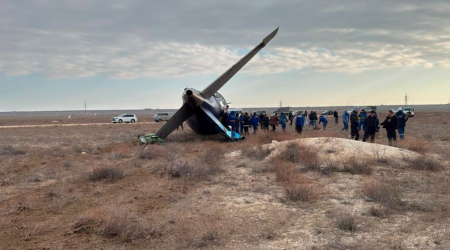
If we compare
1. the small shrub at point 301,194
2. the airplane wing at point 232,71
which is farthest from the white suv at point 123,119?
the small shrub at point 301,194

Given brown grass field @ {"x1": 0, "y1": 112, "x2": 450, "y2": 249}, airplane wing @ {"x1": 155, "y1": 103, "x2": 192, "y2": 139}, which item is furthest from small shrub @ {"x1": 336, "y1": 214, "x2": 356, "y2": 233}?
airplane wing @ {"x1": 155, "y1": 103, "x2": 192, "y2": 139}

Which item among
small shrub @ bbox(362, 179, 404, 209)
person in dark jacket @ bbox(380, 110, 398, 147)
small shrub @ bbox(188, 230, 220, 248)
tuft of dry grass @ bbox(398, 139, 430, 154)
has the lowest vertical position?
small shrub @ bbox(188, 230, 220, 248)

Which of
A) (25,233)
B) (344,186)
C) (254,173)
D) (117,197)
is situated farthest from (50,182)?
(344,186)

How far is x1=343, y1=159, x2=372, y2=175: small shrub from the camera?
35.3 feet

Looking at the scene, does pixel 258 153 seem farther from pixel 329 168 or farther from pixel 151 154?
pixel 151 154

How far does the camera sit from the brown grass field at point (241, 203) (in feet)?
19.6

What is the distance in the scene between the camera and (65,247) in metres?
5.79

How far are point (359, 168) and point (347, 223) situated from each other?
5.07m

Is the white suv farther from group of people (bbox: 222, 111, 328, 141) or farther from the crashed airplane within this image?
the crashed airplane

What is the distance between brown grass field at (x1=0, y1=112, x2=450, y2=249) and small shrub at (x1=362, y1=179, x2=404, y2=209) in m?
0.03

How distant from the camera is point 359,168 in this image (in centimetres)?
1094

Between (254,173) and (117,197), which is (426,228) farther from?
(117,197)

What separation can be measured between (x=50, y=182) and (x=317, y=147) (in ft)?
33.7

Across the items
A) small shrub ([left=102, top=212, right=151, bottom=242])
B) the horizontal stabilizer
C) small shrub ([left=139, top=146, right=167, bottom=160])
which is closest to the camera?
small shrub ([left=102, top=212, right=151, bottom=242])
